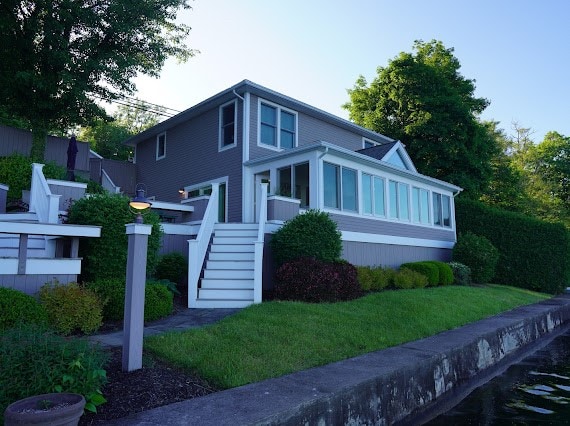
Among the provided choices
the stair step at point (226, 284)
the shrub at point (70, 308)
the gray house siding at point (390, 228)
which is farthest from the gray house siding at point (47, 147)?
the shrub at point (70, 308)

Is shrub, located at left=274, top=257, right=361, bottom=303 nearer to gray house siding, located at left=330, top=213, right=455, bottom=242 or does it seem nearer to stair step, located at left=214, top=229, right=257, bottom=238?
stair step, located at left=214, top=229, right=257, bottom=238

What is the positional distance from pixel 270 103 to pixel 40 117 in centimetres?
891

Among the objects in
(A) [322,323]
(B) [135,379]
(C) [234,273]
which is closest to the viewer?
(B) [135,379]

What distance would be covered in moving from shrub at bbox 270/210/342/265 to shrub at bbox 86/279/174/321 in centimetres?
358

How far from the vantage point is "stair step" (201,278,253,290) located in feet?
31.2

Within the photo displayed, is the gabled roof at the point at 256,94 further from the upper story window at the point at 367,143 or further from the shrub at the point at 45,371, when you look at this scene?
the shrub at the point at 45,371

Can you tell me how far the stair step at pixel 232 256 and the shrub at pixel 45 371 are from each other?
673 cm

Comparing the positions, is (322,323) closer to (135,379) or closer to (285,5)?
(135,379)

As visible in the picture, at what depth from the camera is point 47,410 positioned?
2990 millimetres

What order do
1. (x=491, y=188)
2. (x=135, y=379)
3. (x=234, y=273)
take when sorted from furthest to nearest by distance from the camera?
(x=491, y=188) < (x=234, y=273) < (x=135, y=379)

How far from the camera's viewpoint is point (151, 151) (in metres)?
19.7

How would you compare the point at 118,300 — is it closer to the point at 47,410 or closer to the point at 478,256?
the point at 47,410

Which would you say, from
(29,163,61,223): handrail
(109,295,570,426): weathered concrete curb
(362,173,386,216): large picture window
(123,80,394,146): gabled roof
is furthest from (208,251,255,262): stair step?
(123,80,394,146): gabled roof

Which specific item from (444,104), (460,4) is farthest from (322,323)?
(444,104)
